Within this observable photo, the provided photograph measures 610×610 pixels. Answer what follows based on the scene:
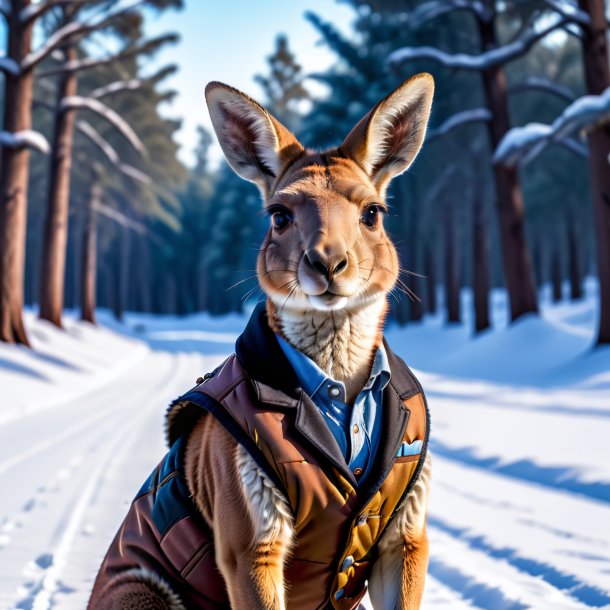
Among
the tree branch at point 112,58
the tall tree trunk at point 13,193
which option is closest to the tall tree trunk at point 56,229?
the tree branch at point 112,58

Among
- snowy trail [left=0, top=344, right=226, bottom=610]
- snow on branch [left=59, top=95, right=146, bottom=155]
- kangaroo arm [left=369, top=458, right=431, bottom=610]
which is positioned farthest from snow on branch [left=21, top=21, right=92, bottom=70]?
kangaroo arm [left=369, top=458, right=431, bottom=610]

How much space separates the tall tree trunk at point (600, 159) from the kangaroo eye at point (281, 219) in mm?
14190

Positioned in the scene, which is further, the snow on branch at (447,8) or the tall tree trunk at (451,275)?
the tall tree trunk at (451,275)

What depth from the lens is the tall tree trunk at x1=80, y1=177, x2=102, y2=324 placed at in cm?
3088

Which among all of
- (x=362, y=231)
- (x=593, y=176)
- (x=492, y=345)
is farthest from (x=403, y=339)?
(x=362, y=231)

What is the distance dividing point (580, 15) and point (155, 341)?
972 inches

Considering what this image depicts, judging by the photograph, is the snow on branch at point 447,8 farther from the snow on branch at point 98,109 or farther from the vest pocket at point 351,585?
the vest pocket at point 351,585

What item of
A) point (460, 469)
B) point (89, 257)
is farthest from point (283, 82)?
point (460, 469)

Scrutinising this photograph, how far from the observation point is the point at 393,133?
9.21 feet

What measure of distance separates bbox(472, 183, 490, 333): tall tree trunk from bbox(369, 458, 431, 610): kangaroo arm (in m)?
21.6

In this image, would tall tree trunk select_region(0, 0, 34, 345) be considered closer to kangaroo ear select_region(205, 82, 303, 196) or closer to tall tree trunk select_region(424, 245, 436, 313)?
kangaroo ear select_region(205, 82, 303, 196)

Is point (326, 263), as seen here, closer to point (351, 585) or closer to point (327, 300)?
point (327, 300)

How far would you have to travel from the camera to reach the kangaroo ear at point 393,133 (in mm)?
2633

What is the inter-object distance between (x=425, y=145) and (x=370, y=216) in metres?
20.2
